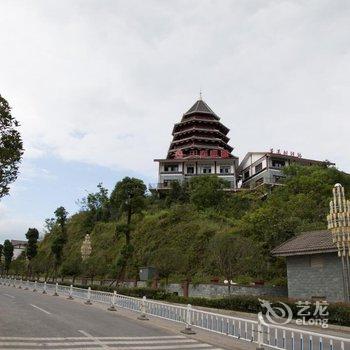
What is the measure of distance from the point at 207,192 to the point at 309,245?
2790cm

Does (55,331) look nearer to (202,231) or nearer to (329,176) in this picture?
(202,231)

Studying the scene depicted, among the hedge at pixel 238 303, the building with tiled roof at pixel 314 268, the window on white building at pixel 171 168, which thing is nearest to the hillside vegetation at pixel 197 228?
the hedge at pixel 238 303

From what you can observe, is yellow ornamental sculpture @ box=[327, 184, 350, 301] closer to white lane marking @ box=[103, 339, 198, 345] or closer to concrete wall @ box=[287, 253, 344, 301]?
concrete wall @ box=[287, 253, 344, 301]

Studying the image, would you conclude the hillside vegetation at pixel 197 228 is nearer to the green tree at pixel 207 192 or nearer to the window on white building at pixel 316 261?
the green tree at pixel 207 192

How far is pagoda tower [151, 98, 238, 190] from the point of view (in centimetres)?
6419

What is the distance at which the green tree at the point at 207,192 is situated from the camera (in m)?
51.8

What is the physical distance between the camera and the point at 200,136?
2714 inches

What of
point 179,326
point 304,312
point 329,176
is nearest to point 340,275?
point 304,312

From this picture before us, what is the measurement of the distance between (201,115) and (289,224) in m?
39.2

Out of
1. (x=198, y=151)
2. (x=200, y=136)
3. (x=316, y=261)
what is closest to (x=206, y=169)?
(x=198, y=151)

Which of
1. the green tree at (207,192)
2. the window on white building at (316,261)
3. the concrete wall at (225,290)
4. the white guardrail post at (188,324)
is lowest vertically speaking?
the white guardrail post at (188,324)

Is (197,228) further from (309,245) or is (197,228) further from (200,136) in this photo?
(200,136)

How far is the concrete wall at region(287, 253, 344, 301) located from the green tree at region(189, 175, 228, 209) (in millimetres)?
25708
